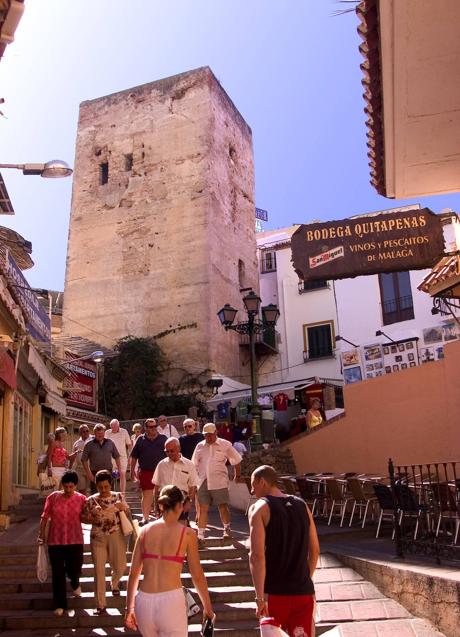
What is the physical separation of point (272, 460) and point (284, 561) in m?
11.7

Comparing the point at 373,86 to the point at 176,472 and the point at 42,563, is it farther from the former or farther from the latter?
the point at 42,563

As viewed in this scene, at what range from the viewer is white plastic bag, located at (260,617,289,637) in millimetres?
3881

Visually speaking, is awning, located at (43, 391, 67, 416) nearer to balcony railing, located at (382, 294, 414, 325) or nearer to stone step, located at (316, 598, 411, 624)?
balcony railing, located at (382, 294, 414, 325)

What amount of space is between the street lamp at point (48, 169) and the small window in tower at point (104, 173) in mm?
26081

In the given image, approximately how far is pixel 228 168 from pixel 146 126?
4403 millimetres

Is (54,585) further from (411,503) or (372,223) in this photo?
(372,223)

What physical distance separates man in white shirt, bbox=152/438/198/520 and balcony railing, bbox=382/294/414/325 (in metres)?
18.1

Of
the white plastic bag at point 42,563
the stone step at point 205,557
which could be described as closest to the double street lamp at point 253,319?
the stone step at point 205,557

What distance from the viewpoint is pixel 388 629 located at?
6.13 metres

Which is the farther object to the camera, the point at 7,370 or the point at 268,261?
the point at 268,261

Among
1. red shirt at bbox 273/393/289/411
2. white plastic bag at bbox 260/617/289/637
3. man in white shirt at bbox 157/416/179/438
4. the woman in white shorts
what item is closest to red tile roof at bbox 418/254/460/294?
man in white shirt at bbox 157/416/179/438

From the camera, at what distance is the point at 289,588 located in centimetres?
404

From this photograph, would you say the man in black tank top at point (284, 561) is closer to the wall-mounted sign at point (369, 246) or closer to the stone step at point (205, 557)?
the wall-mounted sign at point (369, 246)

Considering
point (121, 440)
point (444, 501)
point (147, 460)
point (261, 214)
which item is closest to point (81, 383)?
point (121, 440)
